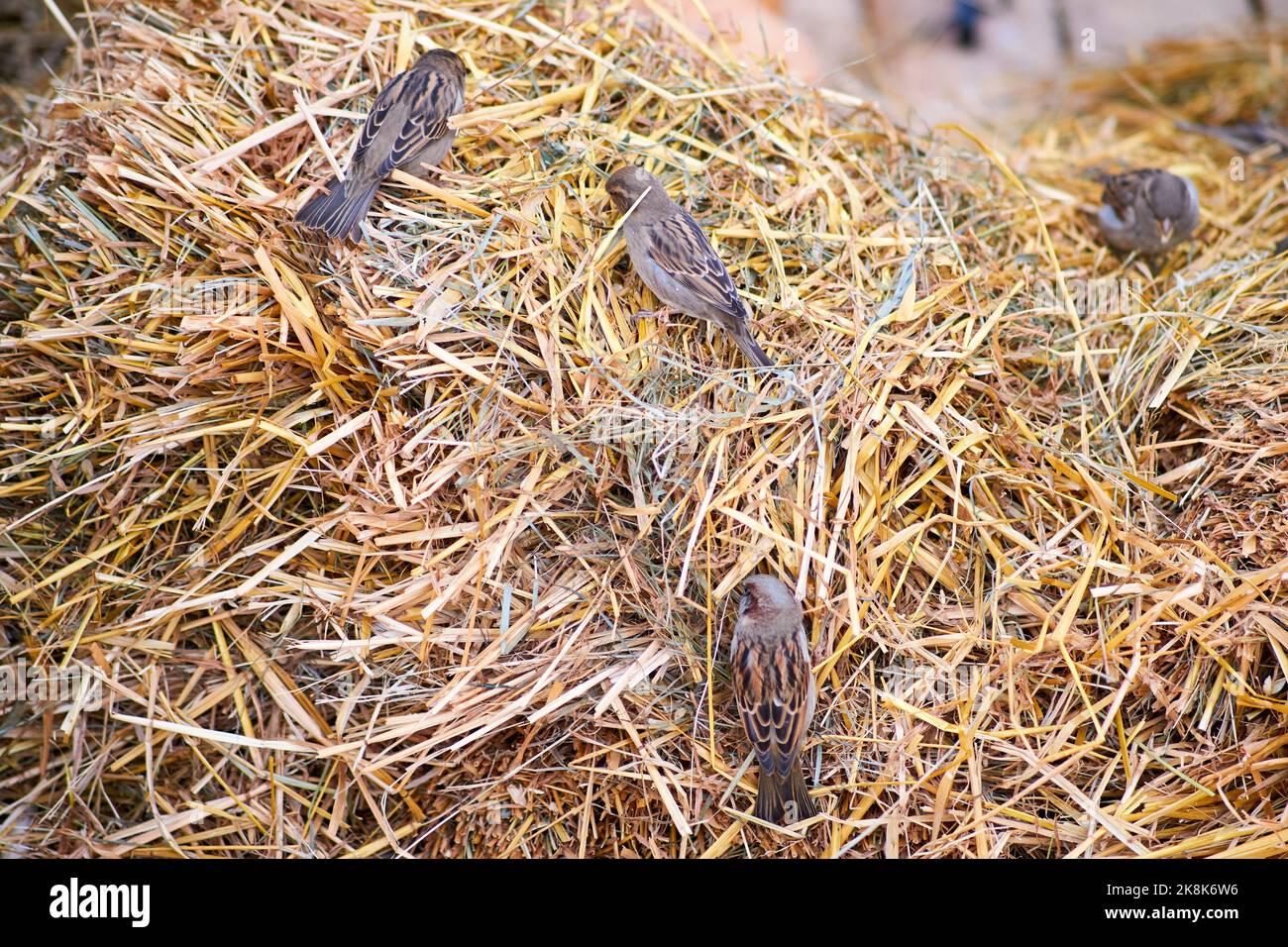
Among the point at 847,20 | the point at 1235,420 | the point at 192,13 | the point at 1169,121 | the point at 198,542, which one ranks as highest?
the point at 847,20

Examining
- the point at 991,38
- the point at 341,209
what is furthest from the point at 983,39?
the point at 341,209

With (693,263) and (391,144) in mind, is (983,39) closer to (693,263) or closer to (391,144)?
(693,263)

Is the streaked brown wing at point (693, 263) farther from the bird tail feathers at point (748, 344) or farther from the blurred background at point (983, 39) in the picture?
the blurred background at point (983, 39)

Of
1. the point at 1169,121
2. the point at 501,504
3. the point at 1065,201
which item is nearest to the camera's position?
the point at 501,504

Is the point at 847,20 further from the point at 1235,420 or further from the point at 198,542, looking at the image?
the point at 198,542

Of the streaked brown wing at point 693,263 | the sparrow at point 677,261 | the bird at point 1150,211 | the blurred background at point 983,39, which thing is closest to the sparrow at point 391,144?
the sparrow at point 677,261

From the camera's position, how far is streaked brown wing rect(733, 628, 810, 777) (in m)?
2.26

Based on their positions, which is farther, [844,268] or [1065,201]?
[1065,201]

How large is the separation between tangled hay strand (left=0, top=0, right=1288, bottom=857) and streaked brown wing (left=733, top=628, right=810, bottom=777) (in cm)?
15

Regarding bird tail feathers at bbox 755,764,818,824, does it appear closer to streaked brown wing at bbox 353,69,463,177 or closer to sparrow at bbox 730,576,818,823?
sparrow at bbox 730,576,818,823

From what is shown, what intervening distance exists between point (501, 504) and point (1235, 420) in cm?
223

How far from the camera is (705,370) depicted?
2.60 m

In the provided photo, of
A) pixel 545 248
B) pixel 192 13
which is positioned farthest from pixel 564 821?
pixel 192 13

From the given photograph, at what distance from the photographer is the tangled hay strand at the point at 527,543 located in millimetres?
2365
